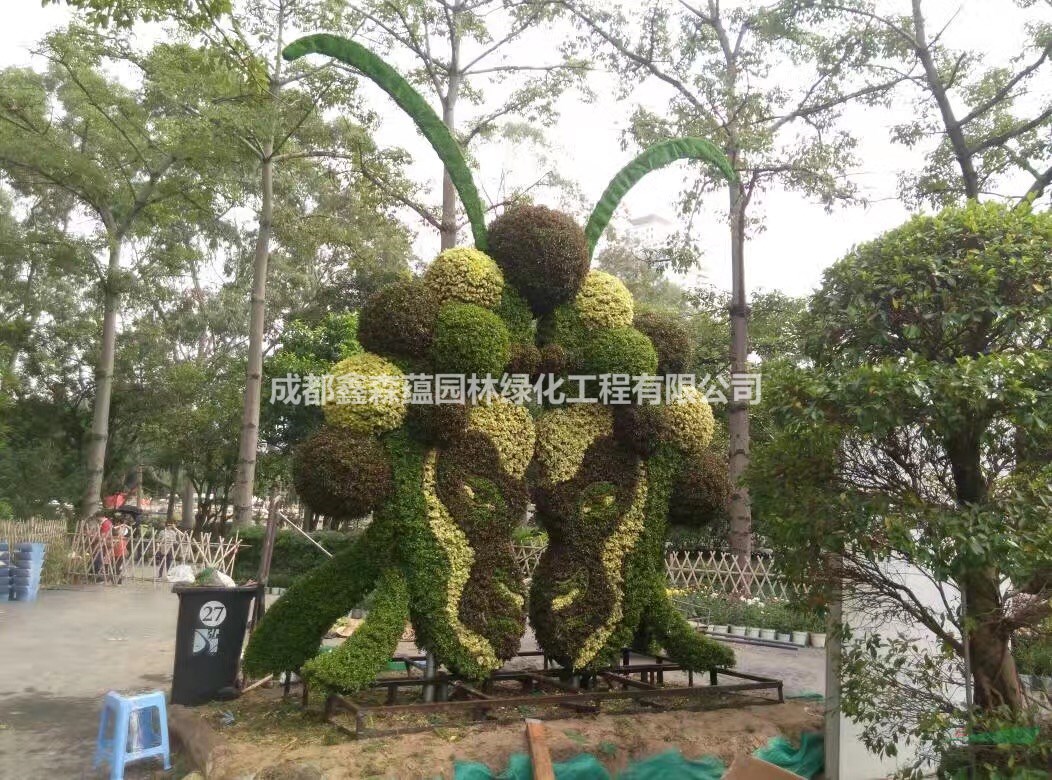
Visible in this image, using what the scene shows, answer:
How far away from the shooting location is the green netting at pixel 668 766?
512cm

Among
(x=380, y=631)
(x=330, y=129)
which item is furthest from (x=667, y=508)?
(x=330, y=129)

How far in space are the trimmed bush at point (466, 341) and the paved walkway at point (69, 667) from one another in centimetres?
376

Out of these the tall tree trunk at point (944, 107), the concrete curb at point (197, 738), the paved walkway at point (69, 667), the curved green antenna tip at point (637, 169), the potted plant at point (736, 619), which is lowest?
the paved walkway at point (69, 667)

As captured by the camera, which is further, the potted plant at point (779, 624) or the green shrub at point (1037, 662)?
the potted plant at point (779, 624)

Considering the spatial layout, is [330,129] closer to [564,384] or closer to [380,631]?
[564,384]

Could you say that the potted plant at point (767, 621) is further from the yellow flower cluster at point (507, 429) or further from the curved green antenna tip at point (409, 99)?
the curved green antenna tip at point (409, 99)

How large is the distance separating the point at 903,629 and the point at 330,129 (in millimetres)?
15776

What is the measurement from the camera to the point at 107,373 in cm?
1925

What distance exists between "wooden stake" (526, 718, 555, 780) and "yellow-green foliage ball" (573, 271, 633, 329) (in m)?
3.20

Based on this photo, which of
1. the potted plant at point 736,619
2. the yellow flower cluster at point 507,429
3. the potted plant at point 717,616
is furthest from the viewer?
the potted plant at point 717,616

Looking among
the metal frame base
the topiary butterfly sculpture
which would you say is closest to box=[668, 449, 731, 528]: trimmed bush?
the topiary butterfly sculpture

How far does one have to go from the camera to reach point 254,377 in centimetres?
1603

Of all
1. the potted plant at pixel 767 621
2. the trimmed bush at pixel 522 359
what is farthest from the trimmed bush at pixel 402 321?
the potted plant at pixel 767 621

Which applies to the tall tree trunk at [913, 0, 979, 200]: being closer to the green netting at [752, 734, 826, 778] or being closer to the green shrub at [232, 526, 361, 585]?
the green netting at [752, 734, 826, 778]
